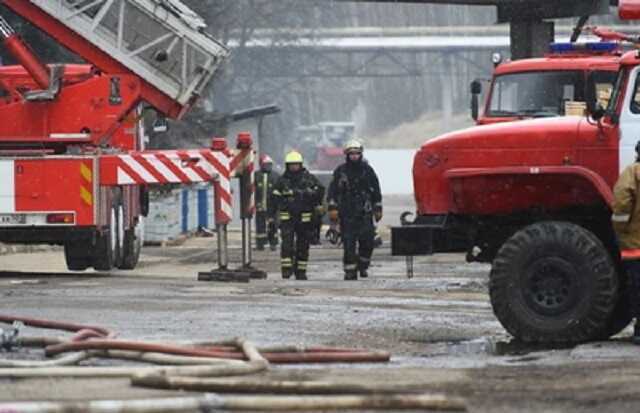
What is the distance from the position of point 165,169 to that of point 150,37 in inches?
93.4

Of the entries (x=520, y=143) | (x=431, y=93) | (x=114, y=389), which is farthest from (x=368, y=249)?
(x=431, y=93)

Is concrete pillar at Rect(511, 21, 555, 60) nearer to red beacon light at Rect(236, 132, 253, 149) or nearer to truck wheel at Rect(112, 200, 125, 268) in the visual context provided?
truck wheel at Rect(112, 200, 125, 268)

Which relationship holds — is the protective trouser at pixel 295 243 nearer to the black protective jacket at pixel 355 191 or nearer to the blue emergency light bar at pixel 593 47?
the black protective jacket at pixel 355 191

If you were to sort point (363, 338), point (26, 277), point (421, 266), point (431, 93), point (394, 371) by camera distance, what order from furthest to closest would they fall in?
point (431, 93), point (421, 266), point (26, 277), point (363, 338), point (394, 371)

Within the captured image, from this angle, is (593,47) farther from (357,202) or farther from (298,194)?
(298,194)

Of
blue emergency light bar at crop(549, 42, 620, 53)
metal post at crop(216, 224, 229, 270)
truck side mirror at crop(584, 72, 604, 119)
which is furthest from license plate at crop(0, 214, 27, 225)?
truck side mirror at crop(584, 72, 604, 119)

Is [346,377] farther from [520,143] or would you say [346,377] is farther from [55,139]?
[55,139]

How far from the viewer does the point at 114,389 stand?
11.1m

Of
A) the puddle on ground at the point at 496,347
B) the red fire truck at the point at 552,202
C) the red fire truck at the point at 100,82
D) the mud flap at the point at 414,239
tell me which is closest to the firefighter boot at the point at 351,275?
the red fire truck at the point at 100,82

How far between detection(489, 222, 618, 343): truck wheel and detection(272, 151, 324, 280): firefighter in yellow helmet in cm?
954

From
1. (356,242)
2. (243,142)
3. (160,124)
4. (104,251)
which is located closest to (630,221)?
(243,142)

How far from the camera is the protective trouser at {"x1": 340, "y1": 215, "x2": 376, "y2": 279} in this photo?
2431 cm

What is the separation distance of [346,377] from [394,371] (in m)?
0.56

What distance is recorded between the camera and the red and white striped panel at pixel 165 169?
23.0m
